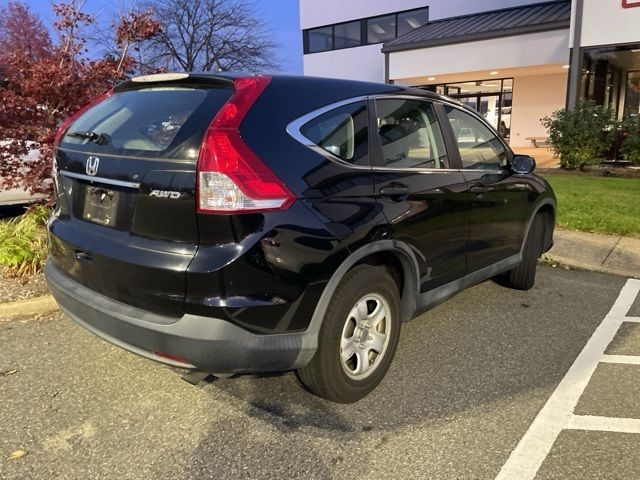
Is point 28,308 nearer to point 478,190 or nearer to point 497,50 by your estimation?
point 478,190

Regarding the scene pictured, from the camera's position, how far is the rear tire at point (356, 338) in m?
2.81

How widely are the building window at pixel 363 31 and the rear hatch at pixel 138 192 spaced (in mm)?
23881

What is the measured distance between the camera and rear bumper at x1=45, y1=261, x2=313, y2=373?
244 cm

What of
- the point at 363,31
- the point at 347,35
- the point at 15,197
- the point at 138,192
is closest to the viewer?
the point at 138,192

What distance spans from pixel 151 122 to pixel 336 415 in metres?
1.85

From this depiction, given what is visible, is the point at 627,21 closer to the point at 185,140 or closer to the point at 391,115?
the point at 391,115

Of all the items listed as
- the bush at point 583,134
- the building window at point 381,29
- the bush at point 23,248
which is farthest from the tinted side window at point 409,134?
the building window at point 381,29

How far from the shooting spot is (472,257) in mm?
3943

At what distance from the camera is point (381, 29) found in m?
26.2

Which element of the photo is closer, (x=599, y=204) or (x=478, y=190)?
(x=478, y=190)

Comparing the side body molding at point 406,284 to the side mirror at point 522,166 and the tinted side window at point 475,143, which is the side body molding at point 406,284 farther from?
the tinted side window at point 475,143

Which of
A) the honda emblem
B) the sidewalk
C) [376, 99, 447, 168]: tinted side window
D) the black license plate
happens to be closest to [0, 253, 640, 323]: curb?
the black license plate

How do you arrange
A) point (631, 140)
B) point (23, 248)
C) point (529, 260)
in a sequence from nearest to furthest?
point (529, 260), point (23, 248), point (631, 140)

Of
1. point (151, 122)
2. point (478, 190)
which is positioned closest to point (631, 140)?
point (478, 190)
